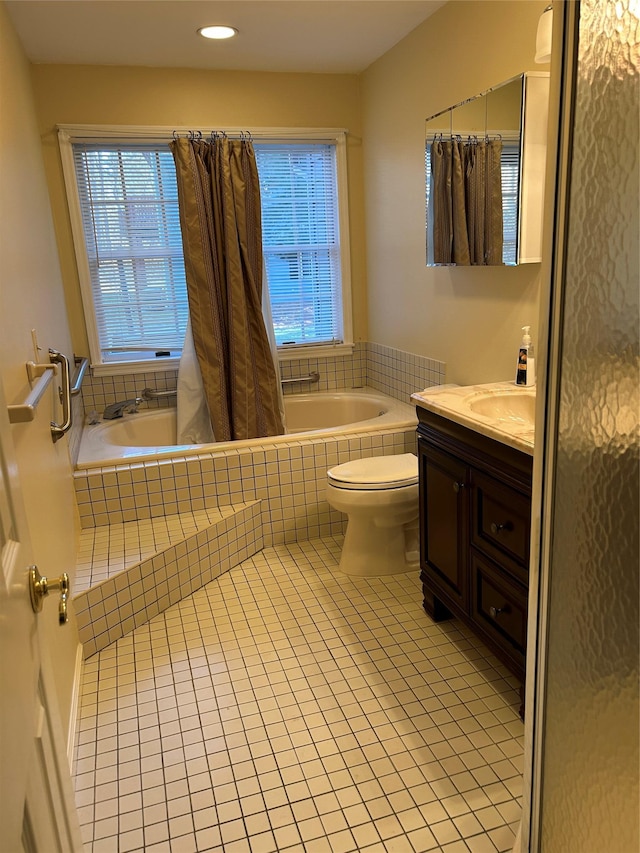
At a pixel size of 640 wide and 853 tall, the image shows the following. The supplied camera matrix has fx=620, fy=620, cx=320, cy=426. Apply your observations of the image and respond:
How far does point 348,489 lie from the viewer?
2584 mm

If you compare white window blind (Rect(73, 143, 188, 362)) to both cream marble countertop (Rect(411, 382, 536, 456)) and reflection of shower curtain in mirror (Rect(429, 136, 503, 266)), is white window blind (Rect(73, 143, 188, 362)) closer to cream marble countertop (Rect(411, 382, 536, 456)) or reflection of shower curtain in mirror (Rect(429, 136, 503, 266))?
reflection of shower curtain in mirror (Rect(429, 136, 503, 266))

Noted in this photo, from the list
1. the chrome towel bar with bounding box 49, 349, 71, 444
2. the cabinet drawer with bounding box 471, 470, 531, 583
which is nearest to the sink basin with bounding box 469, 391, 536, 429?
the cabinet drawer with bounding box 471, 470, 531, 583

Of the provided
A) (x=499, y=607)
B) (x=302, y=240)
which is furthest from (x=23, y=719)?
(x=302, y=240)

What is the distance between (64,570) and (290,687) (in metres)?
0.83

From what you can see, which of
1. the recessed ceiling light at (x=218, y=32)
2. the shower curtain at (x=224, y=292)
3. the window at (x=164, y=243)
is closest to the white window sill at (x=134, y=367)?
the window at (x=164, y=243)

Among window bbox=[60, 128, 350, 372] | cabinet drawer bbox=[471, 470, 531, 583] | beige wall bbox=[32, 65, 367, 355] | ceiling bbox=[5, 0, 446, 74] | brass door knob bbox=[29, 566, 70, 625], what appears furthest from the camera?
window bbox=[60, 128, 350, 372]

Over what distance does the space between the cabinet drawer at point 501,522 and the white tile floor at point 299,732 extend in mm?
475

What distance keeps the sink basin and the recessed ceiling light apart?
6.97ft

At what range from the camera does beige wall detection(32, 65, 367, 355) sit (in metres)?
3.27

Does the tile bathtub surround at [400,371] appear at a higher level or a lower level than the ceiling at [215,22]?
lower

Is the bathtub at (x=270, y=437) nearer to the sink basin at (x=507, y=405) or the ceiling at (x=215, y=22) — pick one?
the sink basin at (x=507, y=405)

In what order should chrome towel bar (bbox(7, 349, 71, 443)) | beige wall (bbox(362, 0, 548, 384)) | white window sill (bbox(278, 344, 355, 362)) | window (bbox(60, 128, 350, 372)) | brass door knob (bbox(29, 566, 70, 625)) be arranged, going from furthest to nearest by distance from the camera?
1. white window sill (bbox(278, 344, 355, 362))
2. window (bbox(60, 128, 350, 372))
3. beige wall (bbox(362, 0, 548, 384))
4. chrome towel bar (bbox(7, 349, 71, 443))
5. brass door knob (bbox(29, 566, 70, 625))

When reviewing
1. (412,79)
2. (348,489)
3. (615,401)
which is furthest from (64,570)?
(412,79)

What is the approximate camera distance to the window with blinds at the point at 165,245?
350 centimetres
